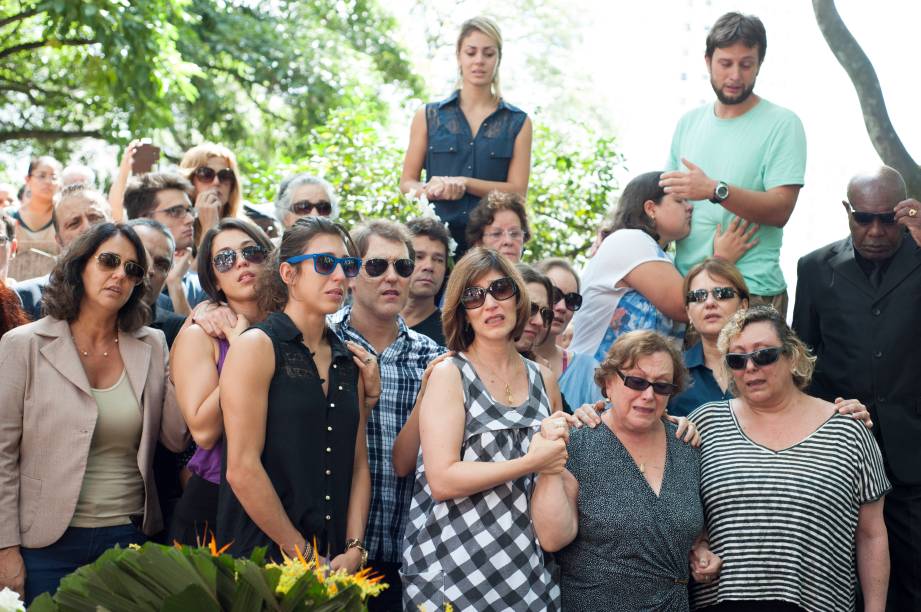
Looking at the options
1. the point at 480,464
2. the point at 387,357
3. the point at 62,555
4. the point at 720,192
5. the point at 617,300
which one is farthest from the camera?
the point at 617,300

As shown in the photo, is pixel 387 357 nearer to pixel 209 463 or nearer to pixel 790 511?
pixel 209 463

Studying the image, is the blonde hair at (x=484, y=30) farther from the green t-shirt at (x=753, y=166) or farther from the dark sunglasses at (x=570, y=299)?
the dark sunglasses at (x=570, y=299)

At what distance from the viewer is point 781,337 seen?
16.4 feet

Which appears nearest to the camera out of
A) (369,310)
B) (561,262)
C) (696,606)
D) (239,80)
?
(696,606)

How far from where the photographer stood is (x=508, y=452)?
14.4ft

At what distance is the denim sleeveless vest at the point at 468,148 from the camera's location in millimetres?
6684

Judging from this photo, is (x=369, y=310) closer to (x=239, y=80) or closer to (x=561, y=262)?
(x=561, y=262)

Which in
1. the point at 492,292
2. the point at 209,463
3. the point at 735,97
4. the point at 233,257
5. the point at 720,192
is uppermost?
the point at 735,97

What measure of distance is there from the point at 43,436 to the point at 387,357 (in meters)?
1.47

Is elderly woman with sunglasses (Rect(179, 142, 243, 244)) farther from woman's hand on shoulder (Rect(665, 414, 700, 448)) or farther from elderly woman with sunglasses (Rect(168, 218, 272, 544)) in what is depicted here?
woman's hand on shoulder (Rect(665, 414, 700, 448))

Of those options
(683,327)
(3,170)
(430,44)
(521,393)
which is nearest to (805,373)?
(683,327)

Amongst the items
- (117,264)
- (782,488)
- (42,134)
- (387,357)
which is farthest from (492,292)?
(42,134)

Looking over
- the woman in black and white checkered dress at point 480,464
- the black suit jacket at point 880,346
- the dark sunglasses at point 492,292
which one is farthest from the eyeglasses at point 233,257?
the black suit jacket at point 880,346

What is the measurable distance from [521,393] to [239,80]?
47.5 ft
